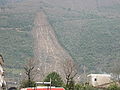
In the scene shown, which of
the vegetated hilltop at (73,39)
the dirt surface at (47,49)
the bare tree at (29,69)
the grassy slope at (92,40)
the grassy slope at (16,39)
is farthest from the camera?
the grassy slope at (92,40)

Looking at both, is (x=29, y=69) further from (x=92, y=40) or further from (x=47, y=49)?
(x=92, y=40)

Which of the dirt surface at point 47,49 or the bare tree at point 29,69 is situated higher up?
the dirt surface at point 47,49

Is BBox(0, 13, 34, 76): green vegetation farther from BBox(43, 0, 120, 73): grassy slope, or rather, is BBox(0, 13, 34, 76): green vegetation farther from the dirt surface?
BBox(43, 0, 120, 73): grassy slope

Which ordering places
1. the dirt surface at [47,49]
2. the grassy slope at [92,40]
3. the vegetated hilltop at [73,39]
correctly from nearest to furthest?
the dirt surface at [47,49], the vegetated hilltop at [73,39], the grassy slope at [92,40]

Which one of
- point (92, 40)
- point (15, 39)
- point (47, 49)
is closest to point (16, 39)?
point (15, 39)

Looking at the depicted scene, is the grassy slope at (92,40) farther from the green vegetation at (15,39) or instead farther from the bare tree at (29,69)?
the bare tree at (29,69)

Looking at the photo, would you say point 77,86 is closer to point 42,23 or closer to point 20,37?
point 20,37

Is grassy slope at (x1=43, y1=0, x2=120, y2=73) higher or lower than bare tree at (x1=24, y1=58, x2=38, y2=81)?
higher

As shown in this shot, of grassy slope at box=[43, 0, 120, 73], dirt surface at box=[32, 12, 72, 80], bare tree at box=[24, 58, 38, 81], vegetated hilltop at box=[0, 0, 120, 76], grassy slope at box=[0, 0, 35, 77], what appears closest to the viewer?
bare tree at box=[24, 58, 38, 81]

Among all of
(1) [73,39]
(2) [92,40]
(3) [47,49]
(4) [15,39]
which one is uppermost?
(1) [73,39]

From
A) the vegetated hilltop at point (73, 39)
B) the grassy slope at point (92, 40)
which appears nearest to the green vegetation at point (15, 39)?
the vegetated hilltop at point (73, 39)

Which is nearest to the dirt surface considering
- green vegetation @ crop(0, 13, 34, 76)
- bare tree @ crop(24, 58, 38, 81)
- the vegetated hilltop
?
the vegetated hilltop

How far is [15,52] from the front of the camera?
116 meters

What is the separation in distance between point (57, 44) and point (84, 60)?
2389 cm
